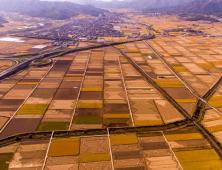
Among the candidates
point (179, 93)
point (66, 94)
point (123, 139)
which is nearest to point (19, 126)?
point (66, 94)

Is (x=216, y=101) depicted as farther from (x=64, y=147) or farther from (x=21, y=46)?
(x=21, y=46)

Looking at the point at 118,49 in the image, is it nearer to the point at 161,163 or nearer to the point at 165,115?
the point at 165,115

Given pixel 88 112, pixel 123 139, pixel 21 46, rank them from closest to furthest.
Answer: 1. pixel 123 139
2. pixel 88 112
3. pixel 21 46

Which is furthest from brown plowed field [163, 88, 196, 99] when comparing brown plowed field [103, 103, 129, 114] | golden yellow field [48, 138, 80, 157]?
golden yellow field [48, 138, 80, 157]

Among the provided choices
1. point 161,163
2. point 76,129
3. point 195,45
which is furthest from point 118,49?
point 161,163

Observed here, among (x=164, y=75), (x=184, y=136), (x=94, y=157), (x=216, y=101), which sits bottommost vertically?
(x=94, y=157)

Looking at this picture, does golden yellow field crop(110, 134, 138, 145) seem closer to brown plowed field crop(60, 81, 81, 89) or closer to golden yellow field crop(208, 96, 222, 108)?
brown plowed field crop(60, 81, 81, 89)

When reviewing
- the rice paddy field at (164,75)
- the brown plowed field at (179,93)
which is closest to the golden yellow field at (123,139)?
the rice paddy field at (164,75)

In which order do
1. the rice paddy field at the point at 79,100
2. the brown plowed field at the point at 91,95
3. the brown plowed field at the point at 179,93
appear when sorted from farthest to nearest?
the brown plowed field at the point at 179,93
the brown plowed field at the point at 91,95
the rice paddy field at the point at 79,100

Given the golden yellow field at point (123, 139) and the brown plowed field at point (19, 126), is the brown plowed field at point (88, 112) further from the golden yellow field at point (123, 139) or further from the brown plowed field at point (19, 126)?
the brown plowed field at point (19, 126)
